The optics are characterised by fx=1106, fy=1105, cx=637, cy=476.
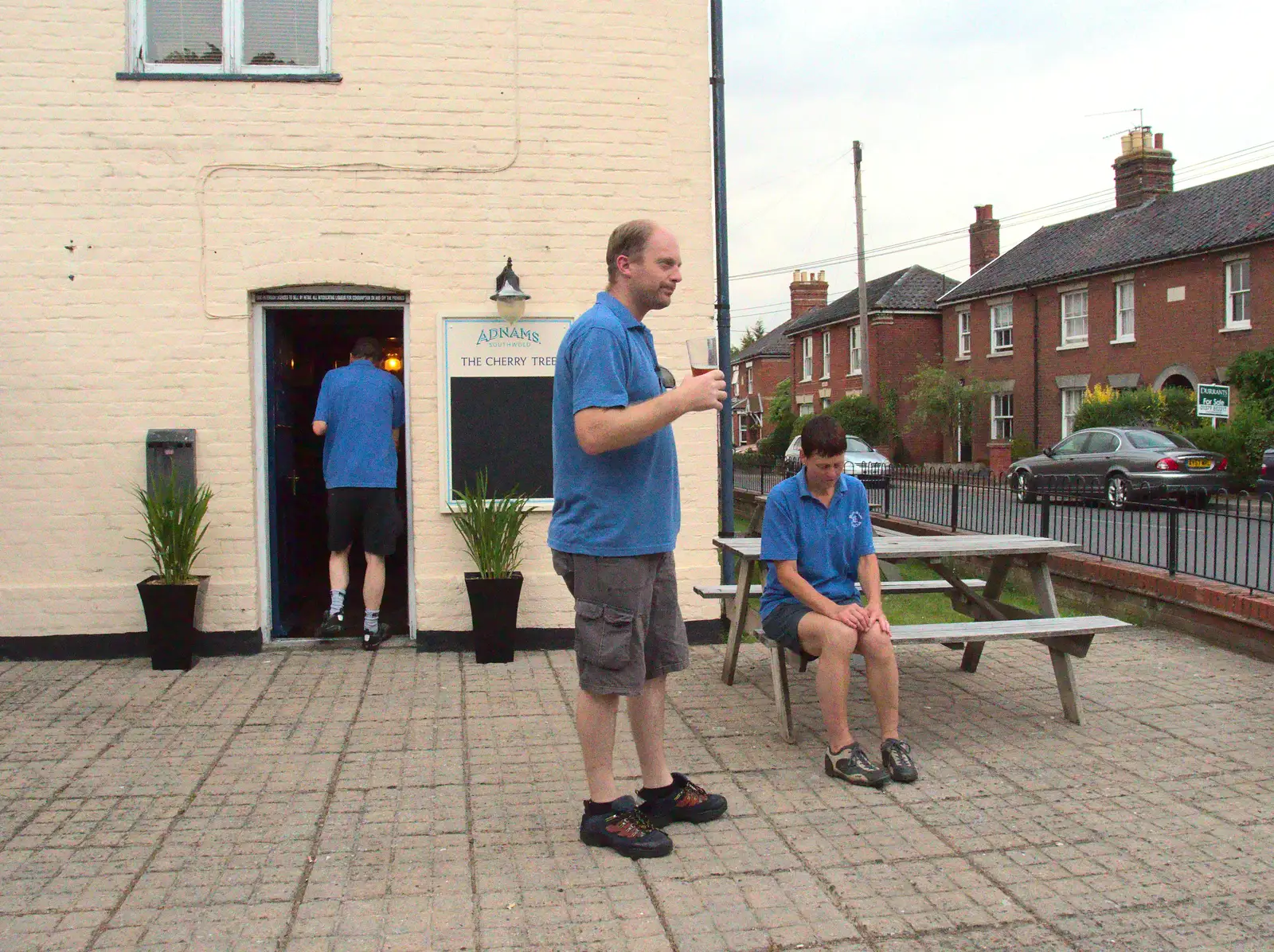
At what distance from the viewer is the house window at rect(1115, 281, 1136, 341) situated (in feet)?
94.1

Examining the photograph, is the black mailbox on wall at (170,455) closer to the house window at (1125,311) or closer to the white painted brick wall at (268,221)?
the white painted brick wall at (268,221)

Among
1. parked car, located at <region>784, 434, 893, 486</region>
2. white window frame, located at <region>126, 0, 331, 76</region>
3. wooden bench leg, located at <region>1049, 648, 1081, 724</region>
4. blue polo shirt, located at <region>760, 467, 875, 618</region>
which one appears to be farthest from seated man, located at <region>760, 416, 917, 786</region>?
parked car, located at <region>784, 434, 893, 486</region>

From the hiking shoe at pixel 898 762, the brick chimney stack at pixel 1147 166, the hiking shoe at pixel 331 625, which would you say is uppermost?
the brick chimney stack at pixel 1147 166

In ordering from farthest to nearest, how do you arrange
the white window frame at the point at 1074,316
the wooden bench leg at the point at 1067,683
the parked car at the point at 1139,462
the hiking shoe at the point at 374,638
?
the white window frame at the point at 1074,316
the parked car at the point at 1139,462
the hiking shoe at the point at 374,638
the wooden bench leg at the point at 1067,683

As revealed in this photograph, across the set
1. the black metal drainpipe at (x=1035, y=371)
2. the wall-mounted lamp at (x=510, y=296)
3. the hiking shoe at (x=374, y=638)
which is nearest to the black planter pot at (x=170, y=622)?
the hiking shoe at (x=374, y=638)

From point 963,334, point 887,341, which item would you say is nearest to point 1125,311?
Answer: point 963,334

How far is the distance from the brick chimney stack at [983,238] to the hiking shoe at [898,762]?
1415 inches

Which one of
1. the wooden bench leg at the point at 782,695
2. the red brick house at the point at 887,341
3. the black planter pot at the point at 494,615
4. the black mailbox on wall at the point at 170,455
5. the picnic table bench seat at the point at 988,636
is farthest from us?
the red brick house at the point at 887,341

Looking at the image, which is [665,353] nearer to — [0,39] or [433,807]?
[433,807]

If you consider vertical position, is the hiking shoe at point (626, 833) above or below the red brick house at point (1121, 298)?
below

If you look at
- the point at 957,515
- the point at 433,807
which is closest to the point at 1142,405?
the point at 957,515

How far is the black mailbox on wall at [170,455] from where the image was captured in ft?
22.5

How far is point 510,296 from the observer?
7027 millimetres

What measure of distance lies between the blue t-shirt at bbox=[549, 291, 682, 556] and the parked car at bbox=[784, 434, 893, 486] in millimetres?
8217
